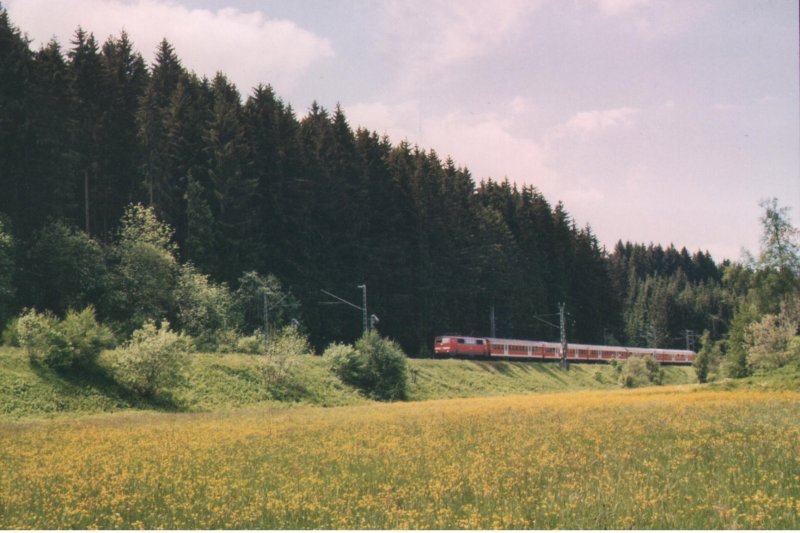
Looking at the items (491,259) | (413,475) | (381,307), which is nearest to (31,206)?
(381,307)

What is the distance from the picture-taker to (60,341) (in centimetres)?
3406

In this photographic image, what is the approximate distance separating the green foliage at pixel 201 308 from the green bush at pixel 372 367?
9.09 meters

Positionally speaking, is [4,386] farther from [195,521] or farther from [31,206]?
[195,521]

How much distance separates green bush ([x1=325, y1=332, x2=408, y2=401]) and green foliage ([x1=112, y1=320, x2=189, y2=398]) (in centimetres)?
1369

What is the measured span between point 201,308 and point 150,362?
1543 cm

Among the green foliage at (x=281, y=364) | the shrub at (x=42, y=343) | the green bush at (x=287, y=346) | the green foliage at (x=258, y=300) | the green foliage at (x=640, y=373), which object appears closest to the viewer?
the shrub at (x=42, y=343)

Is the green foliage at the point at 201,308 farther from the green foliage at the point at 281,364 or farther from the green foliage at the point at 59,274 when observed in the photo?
the green foliage at the point at 281,364

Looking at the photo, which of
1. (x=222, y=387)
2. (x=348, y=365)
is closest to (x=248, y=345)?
(x=348, y=365)

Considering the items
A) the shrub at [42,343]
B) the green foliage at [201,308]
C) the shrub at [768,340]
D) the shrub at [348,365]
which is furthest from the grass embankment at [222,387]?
the shrub at [768,340]

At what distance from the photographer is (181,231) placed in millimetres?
61250

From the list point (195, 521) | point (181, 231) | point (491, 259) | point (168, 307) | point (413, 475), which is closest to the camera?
point (195, 521)

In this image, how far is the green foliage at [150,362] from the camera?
34750 millimetres

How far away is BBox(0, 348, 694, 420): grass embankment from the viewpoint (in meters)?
31.1

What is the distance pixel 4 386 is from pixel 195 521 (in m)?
26.2
